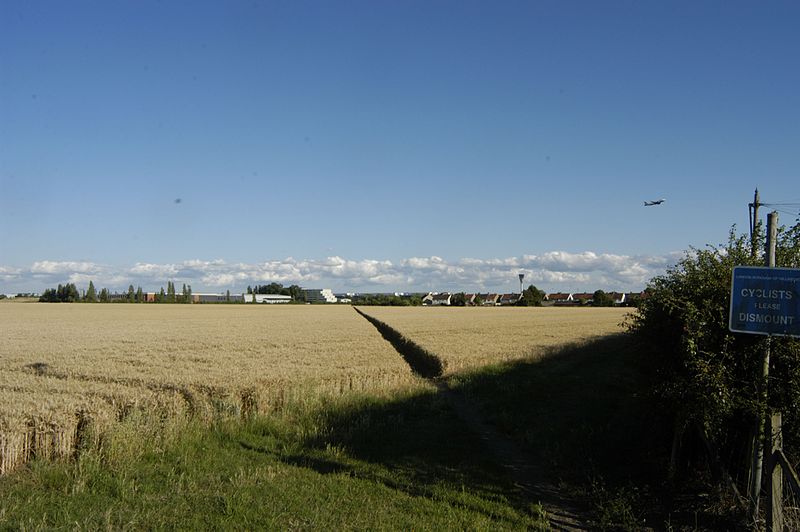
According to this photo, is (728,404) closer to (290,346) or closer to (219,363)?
(219,363)

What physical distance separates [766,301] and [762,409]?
1.59 meters

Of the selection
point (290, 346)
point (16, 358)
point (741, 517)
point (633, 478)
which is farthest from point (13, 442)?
point (290, 346)

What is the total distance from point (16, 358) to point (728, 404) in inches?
1042

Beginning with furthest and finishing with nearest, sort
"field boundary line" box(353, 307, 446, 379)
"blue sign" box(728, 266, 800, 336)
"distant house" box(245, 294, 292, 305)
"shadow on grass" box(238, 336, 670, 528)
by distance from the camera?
"distant house" box(245, 294, 292, 305)
"field boundary line" box(353, 307, 446, 379)
"shadow on grass" box(238, 336, 670, 528)
"blue sign" box(728, 266, 800, 336)

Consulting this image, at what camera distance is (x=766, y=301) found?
253 inches

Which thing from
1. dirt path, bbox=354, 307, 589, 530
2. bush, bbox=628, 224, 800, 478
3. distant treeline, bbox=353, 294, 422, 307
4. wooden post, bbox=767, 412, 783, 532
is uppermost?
bush, bbox=628, 224, 800, 478

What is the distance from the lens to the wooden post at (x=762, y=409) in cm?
666

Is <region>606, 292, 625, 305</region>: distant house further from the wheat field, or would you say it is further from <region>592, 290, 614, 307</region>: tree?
the wheat field

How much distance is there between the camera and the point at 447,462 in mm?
10070

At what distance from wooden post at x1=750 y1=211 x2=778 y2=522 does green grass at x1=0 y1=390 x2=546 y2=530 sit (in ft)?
8.74

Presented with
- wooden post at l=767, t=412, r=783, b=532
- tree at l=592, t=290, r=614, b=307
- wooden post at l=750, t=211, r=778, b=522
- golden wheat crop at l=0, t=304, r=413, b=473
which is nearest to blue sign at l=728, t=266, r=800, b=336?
wooden post at l=750, t=211, r=778, b=522

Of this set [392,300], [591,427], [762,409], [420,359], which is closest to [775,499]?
[762,409]

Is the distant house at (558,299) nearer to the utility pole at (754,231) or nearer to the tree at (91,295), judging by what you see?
the tree at (91,295)

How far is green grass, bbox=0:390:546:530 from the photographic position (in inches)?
277
